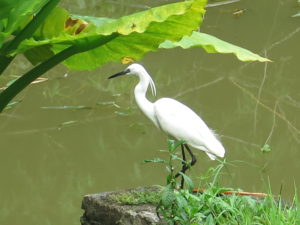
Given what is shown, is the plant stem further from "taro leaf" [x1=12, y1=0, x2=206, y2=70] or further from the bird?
the bird

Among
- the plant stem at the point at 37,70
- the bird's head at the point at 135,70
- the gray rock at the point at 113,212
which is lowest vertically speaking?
the gray rock at the point at 113,212

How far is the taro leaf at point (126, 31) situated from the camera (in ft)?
7.56

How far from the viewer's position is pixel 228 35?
7.33 m

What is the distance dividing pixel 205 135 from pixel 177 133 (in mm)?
166

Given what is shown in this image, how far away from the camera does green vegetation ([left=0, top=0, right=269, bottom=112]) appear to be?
7.54 ft

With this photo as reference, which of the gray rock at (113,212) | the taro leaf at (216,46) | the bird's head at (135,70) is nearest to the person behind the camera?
the taro leaf at (216,46)

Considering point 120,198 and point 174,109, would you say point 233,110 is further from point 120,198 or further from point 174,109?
point 120,198

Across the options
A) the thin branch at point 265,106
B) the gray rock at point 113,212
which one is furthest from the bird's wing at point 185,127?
the thin branch at point 265,106

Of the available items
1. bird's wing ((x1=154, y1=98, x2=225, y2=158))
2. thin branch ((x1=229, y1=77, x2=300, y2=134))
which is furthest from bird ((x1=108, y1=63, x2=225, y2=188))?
thin branch ((x1=229, y1=77, x2=300, y2=134))

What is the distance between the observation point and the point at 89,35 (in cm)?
239

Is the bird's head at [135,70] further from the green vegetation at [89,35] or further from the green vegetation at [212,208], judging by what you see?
the green vegetation at [212,208]

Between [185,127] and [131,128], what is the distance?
139 centimetres

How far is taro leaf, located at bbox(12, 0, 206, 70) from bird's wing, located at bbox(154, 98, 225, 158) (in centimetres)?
80

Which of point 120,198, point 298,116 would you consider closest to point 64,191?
point 120,198
